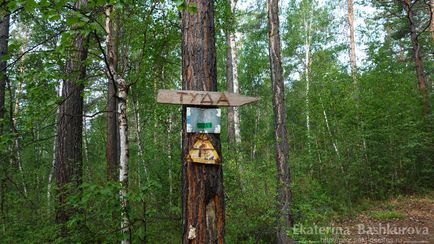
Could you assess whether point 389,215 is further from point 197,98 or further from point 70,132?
point 70,132

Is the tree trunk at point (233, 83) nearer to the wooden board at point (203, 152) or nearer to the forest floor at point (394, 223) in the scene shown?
the forest floor at point (394, 223)

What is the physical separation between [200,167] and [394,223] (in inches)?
279

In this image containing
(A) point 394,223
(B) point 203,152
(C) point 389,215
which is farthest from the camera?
(C) point 389,215

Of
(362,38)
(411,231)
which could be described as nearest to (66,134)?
(411,231)

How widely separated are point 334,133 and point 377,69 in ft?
9.55

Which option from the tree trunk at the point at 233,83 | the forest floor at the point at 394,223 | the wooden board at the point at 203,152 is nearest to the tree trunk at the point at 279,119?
the forest floor at the point at 394,223

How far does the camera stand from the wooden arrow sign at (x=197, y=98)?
2.47 meters

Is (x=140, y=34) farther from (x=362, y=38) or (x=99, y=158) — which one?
(x=362, y=38)

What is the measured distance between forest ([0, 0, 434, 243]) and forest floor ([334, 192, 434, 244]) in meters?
0.12

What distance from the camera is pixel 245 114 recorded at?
19.0 m

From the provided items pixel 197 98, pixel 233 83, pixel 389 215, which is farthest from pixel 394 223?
pixel 197 98

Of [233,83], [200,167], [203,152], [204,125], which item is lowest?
[200,167]

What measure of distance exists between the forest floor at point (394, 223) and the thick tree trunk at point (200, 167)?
4.27 m

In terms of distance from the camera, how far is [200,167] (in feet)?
8.25
